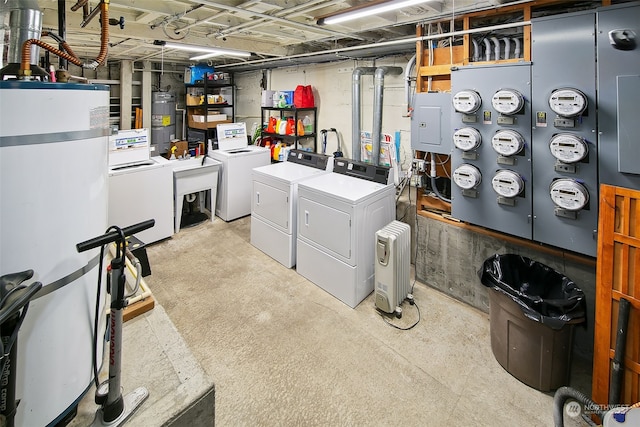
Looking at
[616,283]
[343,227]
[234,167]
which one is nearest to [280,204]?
[343,227]

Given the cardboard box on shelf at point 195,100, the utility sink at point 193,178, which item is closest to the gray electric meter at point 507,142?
the utility sink at point 193,178

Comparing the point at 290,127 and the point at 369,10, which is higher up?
the point at 369,10

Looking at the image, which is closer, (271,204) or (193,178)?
(271,204)

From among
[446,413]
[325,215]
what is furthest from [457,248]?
[446,413]

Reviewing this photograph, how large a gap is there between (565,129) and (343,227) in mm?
1781

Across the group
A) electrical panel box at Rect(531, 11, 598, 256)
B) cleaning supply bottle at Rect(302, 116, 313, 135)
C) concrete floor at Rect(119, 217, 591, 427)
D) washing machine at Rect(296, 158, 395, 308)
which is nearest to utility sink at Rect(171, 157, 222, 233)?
concrete floor at Rect(119, 217, 591, 427)

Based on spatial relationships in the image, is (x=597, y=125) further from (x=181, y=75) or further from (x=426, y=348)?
(x=181, y=75)

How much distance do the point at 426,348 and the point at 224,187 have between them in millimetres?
3607

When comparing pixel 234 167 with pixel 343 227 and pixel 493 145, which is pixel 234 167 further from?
pixel 493 145

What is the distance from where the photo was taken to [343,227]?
3029mm

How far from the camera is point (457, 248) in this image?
10.2ft

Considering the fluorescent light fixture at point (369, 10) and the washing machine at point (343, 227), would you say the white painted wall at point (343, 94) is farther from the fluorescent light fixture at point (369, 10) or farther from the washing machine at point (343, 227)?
the fluorescent light fixture at point (369, 10)

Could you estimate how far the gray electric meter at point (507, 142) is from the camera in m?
2.41

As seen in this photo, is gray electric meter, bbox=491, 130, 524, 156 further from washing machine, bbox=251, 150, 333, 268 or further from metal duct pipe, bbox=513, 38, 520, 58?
washing machine, bbox=251, 150, 333, 268
